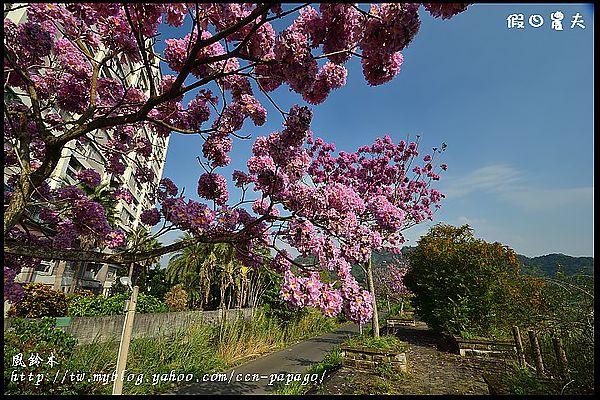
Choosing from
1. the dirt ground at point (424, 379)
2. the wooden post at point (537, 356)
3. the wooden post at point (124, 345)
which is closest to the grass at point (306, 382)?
the dirt ground at point (424, 379)

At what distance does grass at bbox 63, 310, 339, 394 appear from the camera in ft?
18.2

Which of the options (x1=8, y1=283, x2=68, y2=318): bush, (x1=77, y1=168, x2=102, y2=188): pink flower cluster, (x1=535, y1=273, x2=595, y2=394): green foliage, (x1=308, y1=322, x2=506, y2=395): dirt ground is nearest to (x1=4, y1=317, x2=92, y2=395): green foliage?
(x1=77, y1=168, x2=102, y2=188): pink flower cluster

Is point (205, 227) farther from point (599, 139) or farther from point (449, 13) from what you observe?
point (599, 139)

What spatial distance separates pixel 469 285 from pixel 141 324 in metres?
9.26

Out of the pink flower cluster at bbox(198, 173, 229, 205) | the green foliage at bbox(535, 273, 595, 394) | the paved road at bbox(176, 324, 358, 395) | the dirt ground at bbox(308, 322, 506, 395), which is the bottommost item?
the paved road at bbox(176, 324, 358, 395)

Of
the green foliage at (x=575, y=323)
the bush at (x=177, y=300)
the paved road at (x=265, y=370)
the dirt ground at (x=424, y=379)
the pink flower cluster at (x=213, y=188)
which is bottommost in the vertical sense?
the paved road at (x=265, y=370)

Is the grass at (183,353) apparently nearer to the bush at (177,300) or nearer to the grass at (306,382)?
the grass at (306,382)

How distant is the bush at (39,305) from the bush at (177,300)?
3.95 meters

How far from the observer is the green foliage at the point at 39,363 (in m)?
4.00

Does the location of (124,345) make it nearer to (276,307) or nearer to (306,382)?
(306,382)

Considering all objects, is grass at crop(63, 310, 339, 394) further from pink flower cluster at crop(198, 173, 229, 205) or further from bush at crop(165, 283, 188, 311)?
bush at crop(165, 283, 188, 311)

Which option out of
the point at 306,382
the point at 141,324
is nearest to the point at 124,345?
the point at 306,382

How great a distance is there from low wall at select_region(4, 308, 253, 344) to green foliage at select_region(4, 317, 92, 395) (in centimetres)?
146
